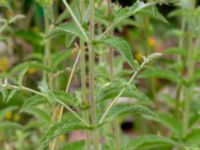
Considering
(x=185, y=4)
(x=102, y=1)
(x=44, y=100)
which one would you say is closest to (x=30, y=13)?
(x=185, y=4)

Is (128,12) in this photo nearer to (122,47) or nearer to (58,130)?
(122,47)

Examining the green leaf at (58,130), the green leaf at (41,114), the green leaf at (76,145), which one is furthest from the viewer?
the green leaf at (41,114)

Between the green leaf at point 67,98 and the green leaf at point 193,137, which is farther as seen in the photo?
the green leaf at point 193,137

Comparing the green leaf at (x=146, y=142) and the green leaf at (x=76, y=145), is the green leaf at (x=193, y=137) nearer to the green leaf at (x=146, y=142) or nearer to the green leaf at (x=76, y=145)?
the green leaf at (x=146, y=142)

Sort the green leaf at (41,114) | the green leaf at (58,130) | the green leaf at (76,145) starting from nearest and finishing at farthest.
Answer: the green leaf at (58,130), the green leaf at (76,145), the green leaf at (41,114)

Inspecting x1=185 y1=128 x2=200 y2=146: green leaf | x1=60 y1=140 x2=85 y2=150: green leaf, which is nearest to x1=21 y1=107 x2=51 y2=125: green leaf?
x1=60 y1=140 x2=85 y2=150: green leaf

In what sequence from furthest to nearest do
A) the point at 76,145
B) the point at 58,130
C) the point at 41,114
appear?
the point at 41,114 < the point at 76,145 < the point at 58,130

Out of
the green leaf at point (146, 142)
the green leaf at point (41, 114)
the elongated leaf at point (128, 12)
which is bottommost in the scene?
the green leaf at point (146, 142)

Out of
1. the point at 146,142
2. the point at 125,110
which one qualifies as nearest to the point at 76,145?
the point at 146,142

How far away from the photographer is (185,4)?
4.90ft

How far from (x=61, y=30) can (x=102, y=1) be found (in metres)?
0.28

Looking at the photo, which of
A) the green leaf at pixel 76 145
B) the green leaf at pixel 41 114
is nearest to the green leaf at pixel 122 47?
the green leaf at pixel 76 145

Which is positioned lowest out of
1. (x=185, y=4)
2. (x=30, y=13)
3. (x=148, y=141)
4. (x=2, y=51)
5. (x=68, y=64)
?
(x=148, y=141)

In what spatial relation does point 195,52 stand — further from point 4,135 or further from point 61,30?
point 4,135
